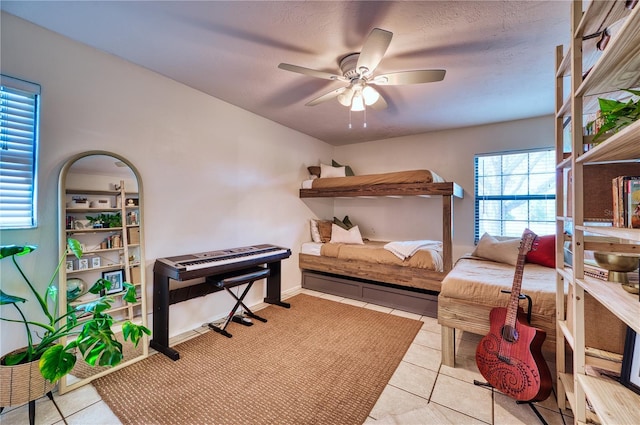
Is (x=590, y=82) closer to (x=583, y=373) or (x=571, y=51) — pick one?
(x=571, y=51)

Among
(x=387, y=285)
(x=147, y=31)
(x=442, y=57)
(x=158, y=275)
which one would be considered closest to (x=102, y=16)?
(x=147, y=31)

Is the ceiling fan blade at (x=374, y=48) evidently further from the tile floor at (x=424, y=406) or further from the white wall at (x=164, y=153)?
the tile floor at (x=424, y=406)

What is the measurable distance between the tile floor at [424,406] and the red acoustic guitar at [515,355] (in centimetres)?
15

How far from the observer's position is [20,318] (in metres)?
1.74

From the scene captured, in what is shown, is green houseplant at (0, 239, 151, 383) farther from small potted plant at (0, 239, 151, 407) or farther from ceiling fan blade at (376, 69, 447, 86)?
ceiling fan blade at (376, 69, 447, 86)

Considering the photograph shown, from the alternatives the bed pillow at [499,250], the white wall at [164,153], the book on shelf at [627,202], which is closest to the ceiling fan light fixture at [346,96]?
the white wall at [164,153]

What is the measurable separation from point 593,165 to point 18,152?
3.58 metres

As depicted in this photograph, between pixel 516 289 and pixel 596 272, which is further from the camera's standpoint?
pixel 516 289

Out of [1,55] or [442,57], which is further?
[442,57]

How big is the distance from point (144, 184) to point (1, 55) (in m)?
1.13

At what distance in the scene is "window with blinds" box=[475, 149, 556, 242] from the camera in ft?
11.3

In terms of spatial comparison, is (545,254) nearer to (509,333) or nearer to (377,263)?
(509,333)

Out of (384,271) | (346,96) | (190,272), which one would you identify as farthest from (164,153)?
(384,271)

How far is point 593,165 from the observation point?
140cm
